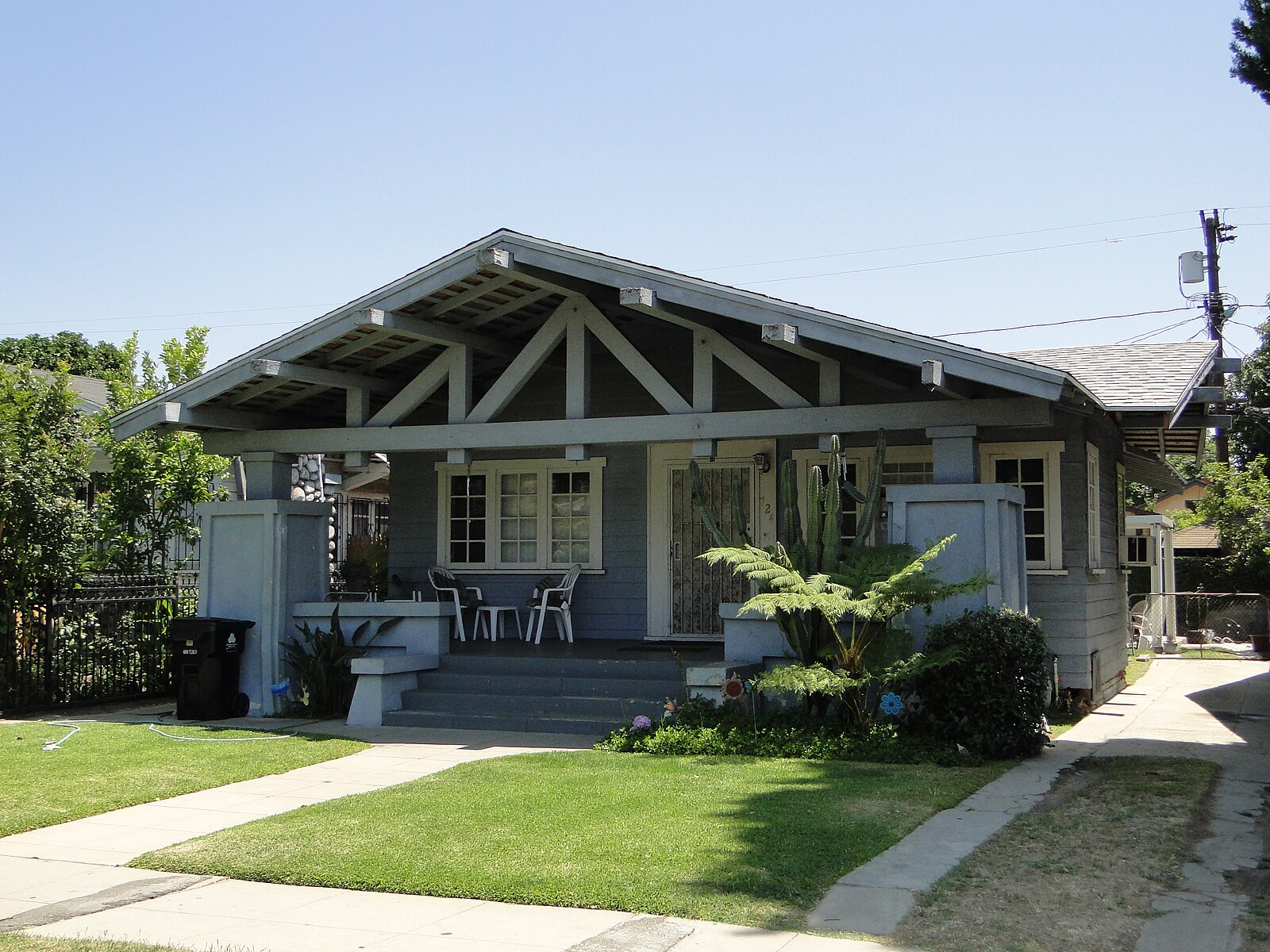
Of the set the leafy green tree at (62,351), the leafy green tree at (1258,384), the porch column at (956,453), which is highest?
the leafy green tree at (62,351)

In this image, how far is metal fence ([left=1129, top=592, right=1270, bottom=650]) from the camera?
20.8 m

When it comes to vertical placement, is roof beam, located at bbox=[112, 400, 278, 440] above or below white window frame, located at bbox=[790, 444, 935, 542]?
above

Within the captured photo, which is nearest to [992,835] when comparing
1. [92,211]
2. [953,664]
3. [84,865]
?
[953,664]

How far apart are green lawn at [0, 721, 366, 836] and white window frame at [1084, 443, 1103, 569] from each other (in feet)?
23.4

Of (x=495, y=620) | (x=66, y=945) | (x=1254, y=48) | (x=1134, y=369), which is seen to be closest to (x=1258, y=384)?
(x=1134, y=369)

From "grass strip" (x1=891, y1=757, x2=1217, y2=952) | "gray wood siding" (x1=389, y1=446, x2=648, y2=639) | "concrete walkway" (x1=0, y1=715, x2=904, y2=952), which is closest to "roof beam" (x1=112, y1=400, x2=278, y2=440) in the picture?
"gray wood siding" (x1=389, y1=446, x2=648, y2=639)

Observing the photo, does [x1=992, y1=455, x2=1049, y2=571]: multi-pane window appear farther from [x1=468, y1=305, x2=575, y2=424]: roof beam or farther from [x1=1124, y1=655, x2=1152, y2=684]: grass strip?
[x1=468, y1=305, x2=575, y2=424]: roof beam

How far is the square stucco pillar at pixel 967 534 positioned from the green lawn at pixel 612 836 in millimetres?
1532

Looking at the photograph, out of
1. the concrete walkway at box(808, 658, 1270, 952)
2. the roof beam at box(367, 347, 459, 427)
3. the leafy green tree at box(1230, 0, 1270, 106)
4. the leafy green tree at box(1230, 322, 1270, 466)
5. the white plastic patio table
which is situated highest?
the leafy green tree at box(1230, 322, 1270, 466)

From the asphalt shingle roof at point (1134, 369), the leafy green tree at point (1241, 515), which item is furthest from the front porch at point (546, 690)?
the leafy green tree at point (1241, 515)

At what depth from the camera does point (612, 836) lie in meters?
6.17

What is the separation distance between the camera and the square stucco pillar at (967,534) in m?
9.25

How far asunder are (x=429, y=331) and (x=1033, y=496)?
19.7ft

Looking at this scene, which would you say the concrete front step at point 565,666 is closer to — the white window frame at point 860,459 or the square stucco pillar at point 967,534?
the white window frame at point 860,459
